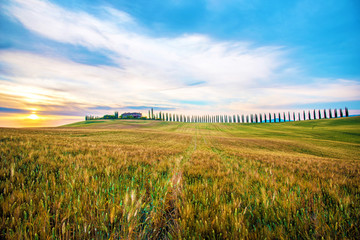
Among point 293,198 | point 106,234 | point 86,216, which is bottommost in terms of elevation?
point 293,198

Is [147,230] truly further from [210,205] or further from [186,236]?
[210,205]

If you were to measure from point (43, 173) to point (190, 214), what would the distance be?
2940 millimetres

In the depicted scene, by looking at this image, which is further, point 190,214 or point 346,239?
point 190,214

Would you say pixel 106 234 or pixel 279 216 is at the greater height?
pixel 106 234

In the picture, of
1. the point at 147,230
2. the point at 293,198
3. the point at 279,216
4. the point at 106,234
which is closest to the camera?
the point at 106,234

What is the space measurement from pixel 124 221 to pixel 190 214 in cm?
67

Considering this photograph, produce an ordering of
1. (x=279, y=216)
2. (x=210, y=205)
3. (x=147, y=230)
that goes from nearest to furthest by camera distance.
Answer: (x=147, y=230)
(x=279, y=216)
(x=210, y=205)

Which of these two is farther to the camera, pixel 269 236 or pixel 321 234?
pixel 321 234

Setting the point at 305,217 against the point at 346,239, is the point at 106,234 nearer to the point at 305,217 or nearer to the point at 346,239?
the point at 305,217

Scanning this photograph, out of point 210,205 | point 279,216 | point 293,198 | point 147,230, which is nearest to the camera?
point 147,230

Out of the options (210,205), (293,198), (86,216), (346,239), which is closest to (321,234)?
(346,239)

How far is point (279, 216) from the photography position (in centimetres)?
162

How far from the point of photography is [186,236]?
1.21 meters

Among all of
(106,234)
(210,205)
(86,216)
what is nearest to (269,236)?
(210,205)
